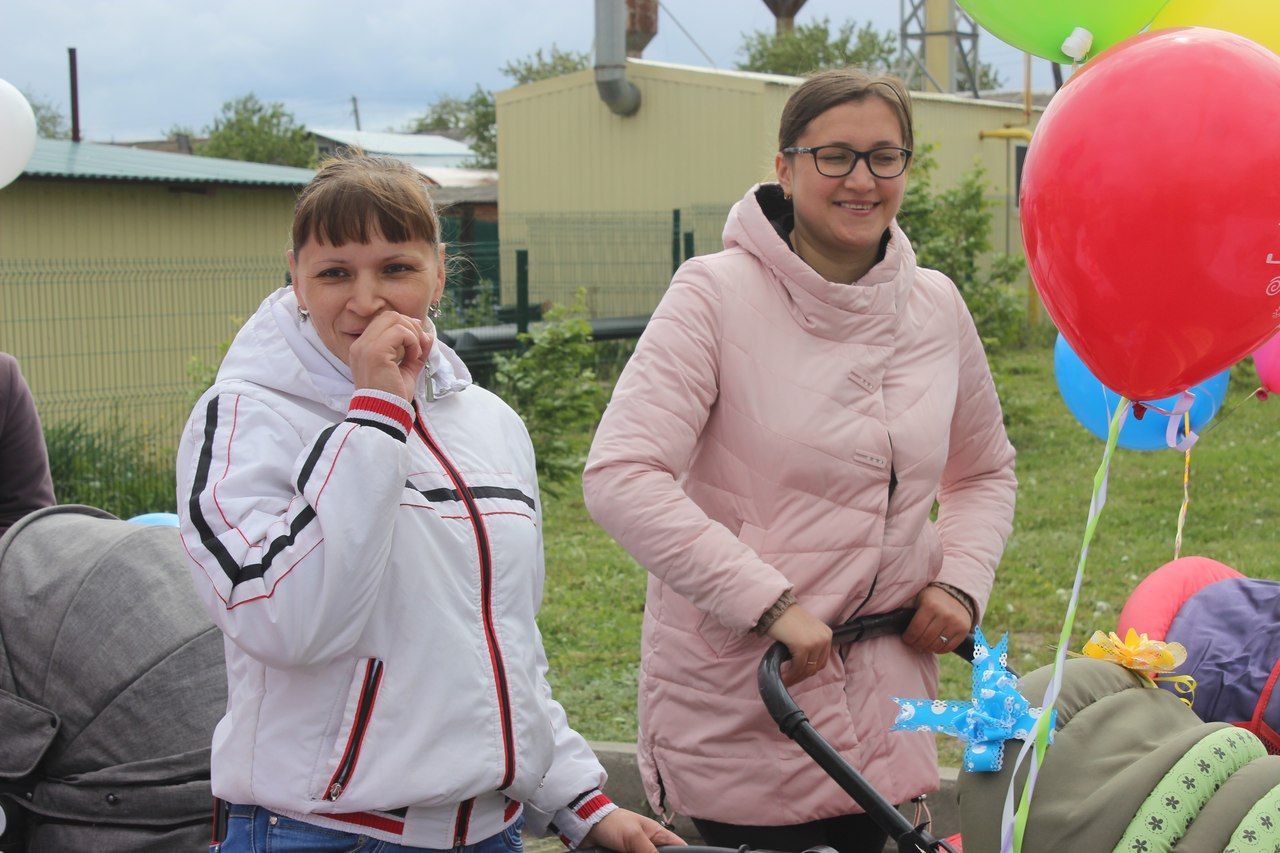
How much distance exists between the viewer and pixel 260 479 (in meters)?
1.87

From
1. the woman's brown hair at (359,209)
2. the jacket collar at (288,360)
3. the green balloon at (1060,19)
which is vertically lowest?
the jacket collar at (288,360)

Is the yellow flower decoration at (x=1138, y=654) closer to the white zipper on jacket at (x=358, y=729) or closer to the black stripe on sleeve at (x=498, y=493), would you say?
the black stripe on sleeve at (x=498, y=493)

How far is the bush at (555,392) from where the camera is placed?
8.14 metres

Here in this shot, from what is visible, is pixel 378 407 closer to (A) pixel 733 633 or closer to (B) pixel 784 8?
(A) pixel 733 633

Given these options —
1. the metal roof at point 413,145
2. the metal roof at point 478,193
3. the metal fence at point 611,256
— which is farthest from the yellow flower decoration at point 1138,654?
the metal roof at point 413,145

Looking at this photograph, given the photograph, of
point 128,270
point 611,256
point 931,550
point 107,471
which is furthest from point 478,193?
point 931,550

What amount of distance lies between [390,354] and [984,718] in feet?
3.23

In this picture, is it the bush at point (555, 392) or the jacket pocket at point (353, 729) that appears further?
the bush at point (555, 392)

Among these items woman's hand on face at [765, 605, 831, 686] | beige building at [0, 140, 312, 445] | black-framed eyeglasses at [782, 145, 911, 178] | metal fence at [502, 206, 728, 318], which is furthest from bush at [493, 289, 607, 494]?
metal fence at [502, 206, 728, 318]

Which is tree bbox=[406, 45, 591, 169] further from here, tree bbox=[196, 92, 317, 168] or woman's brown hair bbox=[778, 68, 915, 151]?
woman's brown hair bbox=[778, 68, 915, 151]

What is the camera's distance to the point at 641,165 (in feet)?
61.8

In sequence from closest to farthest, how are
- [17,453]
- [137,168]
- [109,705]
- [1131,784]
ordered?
[1131,784] → [109,705] → [17,453] → [137,168]

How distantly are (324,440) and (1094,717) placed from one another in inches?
45.4

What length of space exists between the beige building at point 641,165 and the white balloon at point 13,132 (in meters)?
10.8
